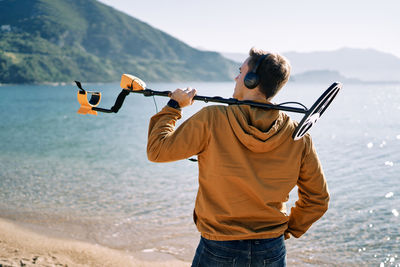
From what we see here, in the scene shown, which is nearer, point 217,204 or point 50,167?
point 217,204

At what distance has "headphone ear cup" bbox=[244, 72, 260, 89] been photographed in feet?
6.58

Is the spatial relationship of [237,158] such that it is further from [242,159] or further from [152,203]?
[152,203]

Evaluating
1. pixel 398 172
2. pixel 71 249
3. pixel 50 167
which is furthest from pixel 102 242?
pixel 398 172

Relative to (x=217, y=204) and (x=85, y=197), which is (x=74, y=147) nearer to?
(x=85, y=197)

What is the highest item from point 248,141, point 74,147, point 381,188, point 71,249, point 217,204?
point 248,141

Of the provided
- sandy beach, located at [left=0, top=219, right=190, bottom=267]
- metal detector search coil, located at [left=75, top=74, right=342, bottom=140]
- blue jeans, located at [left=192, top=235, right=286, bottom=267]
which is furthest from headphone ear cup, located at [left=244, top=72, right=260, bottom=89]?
sandy beach, located at [left=0, top=219, right=190, bottom=267]

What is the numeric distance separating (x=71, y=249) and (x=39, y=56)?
175454 millimetres

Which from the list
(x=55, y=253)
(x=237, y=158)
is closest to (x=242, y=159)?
(x=237, y=158)

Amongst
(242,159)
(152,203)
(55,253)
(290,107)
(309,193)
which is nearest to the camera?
(242,159)

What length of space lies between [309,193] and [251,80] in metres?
0.92

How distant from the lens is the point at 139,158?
16719 millimetres

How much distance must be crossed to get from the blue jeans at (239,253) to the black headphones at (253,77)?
0.92 metres

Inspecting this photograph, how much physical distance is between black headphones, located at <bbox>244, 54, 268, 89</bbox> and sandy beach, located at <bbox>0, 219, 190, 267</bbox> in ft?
15.5

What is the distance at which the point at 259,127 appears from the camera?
1974 millimetres
